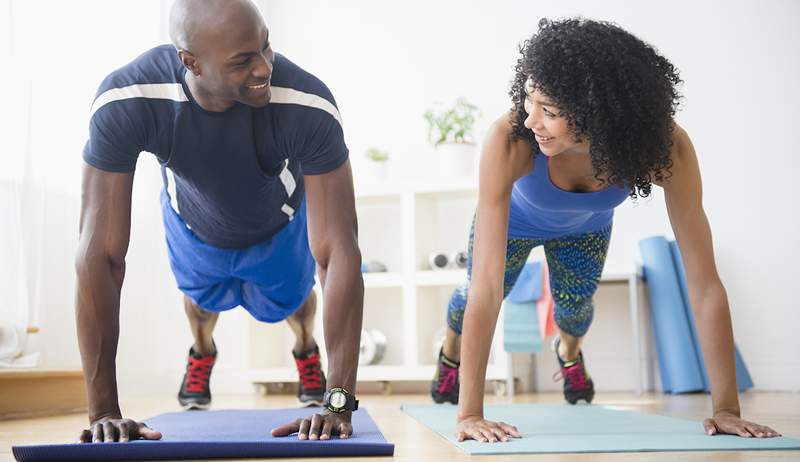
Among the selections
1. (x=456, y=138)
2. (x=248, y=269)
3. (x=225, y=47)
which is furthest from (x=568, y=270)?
(x=456, y=138)

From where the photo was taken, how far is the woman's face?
1.71 meters

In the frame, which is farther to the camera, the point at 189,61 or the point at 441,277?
the point at 441,277

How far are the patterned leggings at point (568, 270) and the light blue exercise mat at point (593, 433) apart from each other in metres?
0.31

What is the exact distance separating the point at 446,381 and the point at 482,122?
81.2 inches

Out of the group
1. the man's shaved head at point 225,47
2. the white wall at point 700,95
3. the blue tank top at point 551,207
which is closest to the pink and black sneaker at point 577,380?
the blue tank top at point 551,207

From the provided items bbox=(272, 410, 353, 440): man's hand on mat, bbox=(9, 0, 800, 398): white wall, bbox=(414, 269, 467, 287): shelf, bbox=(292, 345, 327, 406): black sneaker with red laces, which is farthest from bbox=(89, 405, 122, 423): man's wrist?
bbox=(414, 269, 467, 287): shelf

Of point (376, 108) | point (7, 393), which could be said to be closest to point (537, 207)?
point (7, 393)

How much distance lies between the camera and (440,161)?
14.5 ft

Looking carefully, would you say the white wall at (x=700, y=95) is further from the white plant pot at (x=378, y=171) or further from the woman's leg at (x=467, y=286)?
the woman's leg at (x=467, y=286)

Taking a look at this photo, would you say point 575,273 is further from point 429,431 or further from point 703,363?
point 703,363

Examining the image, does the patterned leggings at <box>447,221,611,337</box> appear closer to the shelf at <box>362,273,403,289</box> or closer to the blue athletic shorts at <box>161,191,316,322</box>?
the blue athletic shorts at <box>161,191,316,322</box>

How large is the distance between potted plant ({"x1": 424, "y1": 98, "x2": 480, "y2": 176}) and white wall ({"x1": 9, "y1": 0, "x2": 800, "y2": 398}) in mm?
235

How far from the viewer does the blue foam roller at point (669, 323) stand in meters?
3.87

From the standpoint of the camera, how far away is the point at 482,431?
1696 mm
